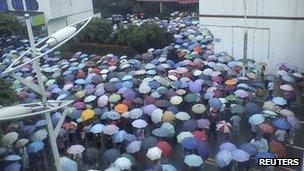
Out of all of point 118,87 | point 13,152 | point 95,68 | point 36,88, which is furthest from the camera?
point 95,68

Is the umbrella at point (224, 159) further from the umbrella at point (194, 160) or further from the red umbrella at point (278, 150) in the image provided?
the red umbrella at point (278, 150)

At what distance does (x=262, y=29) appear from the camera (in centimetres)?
2278

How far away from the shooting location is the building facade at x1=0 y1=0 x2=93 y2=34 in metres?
35.8

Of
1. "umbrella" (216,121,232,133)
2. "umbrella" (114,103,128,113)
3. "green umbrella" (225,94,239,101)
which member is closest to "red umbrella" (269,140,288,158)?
"umbrella" (216,121,232,133)

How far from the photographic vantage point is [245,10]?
22.3m

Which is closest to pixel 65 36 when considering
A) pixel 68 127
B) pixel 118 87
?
pixel 68 127

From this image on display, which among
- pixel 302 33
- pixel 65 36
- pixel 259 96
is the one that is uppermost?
pixel 65 36

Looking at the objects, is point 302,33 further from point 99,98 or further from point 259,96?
point 99,98

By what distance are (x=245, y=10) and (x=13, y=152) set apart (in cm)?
1448

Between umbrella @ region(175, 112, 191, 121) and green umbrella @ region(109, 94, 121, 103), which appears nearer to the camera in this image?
umbrella @ region(175, 112, 191, 121)

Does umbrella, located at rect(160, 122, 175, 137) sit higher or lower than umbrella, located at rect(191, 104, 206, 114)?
lower

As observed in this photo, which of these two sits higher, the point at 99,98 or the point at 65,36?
the point at 65,36

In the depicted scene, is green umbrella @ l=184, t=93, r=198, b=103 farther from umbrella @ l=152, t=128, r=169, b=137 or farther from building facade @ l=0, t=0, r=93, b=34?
building facade @ l=0, t=0, r=93, b=34

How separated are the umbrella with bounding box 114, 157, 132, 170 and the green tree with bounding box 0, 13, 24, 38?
2307 cm
